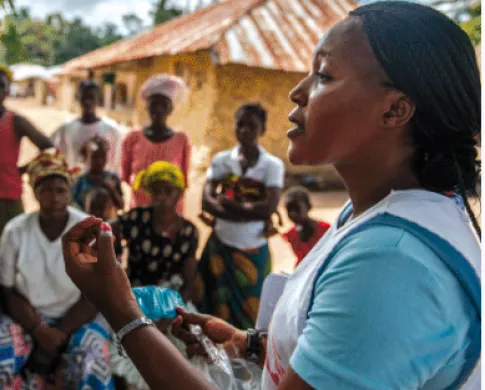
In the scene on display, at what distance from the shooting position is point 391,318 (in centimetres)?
69

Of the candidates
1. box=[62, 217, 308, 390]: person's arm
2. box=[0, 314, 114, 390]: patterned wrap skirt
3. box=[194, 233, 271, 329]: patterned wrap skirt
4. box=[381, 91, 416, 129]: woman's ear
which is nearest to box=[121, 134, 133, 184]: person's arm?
box=[194, 233, 271, 329]: patterned wrap skirt

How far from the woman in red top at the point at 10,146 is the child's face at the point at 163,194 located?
112cm

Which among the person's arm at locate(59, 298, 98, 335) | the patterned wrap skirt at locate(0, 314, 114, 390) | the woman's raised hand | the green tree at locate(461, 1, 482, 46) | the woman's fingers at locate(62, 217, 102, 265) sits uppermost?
the green tree at locate(461, 1, 482, 46)

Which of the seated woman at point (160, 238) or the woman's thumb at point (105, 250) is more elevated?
the woman's thumb at point (105, 250)

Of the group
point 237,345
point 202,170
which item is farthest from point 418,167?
point 202,170

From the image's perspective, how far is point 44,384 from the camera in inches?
95.7

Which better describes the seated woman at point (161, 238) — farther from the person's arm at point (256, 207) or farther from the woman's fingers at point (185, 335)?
the woman's fingers at point (185, 335)

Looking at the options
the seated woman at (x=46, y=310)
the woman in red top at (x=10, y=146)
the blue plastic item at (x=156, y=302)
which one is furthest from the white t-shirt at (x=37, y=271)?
the blue plastic item at (x=156, y=302)

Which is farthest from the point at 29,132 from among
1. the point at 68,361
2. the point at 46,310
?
the point at 68,361

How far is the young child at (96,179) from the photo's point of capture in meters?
3.58

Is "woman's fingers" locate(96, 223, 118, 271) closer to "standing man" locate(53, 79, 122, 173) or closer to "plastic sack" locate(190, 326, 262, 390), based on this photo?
"plastic sack" locate(190, 326, 262, 390)

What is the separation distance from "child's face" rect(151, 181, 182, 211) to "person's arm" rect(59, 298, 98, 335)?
825mm

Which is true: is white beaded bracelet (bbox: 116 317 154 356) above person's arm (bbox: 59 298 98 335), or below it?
above

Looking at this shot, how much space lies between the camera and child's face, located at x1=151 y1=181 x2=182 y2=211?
10.2 feet
